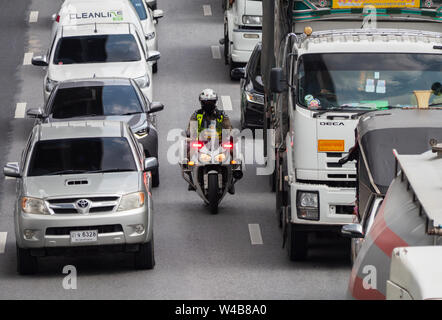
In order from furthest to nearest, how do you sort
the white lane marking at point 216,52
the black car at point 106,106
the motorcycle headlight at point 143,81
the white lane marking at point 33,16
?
1. the white lane marking at point 33,16
2. the white lane marking at point 216,52
3. the motorcycle headlight at point 143,81
4. the black car at point 106,106

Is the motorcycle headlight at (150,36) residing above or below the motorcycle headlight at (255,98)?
below

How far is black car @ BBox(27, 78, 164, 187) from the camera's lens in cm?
2198

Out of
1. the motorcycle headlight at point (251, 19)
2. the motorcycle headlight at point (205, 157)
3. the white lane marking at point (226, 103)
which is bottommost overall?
the white lane marking at point (226, 103)

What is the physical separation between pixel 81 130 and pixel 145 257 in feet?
7.22

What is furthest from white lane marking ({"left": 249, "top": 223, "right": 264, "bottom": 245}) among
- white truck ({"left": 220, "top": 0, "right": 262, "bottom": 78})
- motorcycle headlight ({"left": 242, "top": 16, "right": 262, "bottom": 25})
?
motorcycle headlight ({"left": 242, "top": 16, "right": 262, "bottom": 25})

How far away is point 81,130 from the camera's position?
707 inches

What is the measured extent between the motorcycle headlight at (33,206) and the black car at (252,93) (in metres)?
9.59

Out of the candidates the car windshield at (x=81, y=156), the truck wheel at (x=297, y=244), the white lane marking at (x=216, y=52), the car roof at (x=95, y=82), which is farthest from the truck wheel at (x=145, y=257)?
the white lane marking at (x=216, y=52)

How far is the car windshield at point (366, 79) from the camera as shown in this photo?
17.1 m

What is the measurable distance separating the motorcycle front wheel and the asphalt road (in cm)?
19

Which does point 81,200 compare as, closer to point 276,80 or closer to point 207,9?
point 276,80

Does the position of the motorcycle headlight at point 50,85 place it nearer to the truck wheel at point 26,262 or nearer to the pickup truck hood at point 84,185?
the pickup truck hood at point 84,185

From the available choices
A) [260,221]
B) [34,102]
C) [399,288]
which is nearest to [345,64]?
[260,221]

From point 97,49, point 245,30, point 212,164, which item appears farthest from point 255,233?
point 245,30
